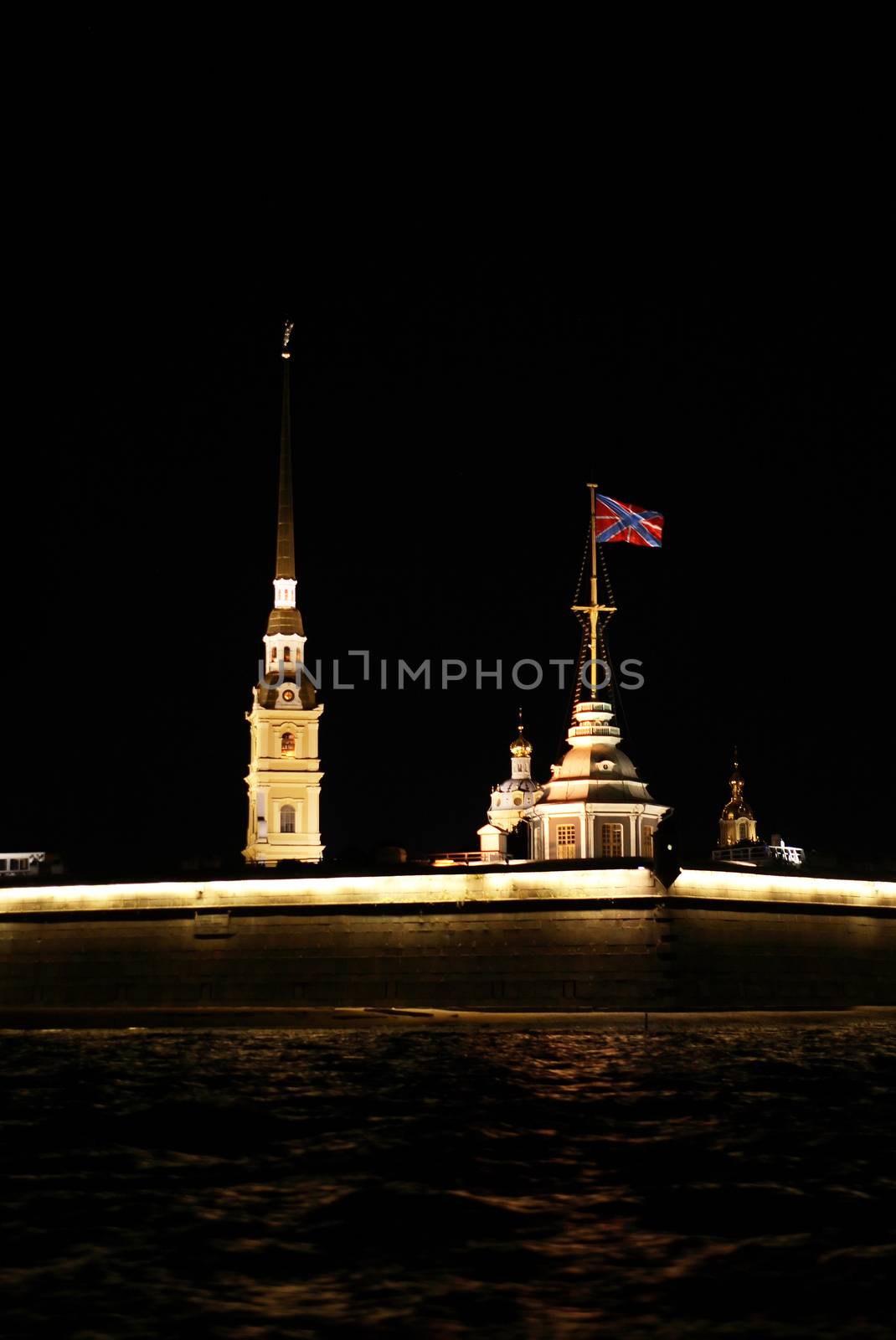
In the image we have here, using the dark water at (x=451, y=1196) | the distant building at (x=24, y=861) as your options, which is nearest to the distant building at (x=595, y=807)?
the distant building at (x=24, y=861)

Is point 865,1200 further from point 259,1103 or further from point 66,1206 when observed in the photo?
point 259,1103

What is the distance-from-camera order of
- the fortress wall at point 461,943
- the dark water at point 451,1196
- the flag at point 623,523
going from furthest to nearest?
the flag at point 623,523, the fortress wall at point 461,943, the dark water at point 451,1196

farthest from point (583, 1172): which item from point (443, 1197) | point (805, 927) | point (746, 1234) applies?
point (805, 927)

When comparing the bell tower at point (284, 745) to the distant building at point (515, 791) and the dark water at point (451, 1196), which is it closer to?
the distant building at point (515, 791)

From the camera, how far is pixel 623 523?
182 ft

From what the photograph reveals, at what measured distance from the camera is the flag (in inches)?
2180

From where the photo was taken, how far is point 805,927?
5178 cm

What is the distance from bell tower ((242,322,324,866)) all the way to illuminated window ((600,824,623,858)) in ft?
88.2

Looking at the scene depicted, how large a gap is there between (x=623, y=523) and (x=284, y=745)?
31.0 m

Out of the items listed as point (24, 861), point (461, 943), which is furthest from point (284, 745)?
point (461, 943)

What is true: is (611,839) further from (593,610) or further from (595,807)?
(593,610)

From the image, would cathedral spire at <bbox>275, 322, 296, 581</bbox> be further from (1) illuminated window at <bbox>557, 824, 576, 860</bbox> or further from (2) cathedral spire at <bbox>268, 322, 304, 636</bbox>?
(1) illuminated window at <bbox>557, 824, 576, 860</bbox>

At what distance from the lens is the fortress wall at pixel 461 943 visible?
47.7 meters

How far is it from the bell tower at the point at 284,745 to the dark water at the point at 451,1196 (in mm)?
44077
